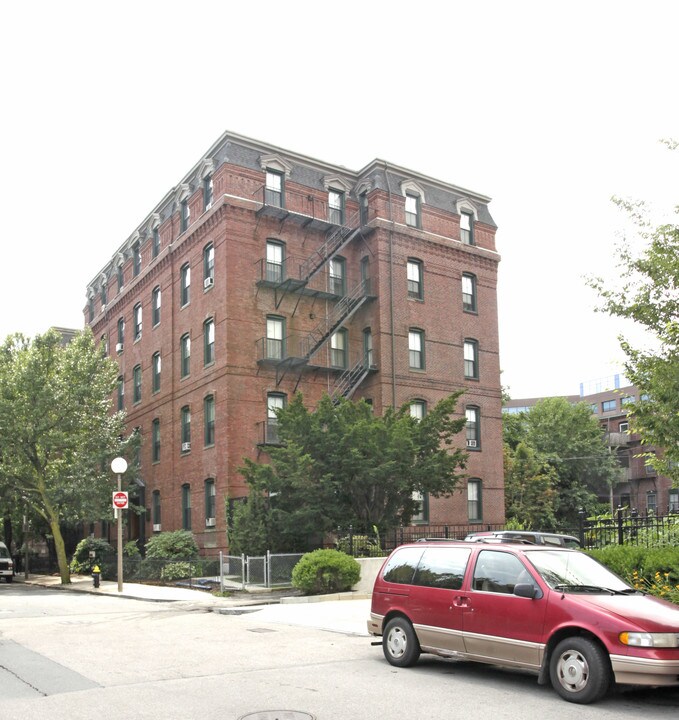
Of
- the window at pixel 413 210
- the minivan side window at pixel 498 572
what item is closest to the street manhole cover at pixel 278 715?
the minivan side window at pixel 498 572

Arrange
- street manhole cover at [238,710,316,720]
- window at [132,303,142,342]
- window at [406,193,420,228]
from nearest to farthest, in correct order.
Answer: street manhole cover at [238,710,316,720] < window at [406,193,420,228] < window at [132,303,142,342]

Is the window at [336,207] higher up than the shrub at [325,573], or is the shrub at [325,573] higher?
the window at [336,207]

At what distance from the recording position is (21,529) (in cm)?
4275

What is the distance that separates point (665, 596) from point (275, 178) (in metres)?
26.0

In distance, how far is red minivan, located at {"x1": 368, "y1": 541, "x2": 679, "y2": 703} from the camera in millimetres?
8422

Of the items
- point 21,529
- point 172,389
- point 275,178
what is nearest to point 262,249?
point 275,178

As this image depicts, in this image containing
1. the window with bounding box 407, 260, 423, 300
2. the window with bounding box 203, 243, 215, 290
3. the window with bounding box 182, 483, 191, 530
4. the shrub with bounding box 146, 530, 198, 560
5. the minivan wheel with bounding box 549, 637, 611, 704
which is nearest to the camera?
the minivan wheel with bounding box 549, 637, 611, 704

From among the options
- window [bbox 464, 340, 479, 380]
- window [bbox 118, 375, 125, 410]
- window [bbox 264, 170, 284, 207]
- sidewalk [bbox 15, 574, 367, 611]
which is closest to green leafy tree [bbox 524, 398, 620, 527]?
window [bbox 464, 340, 479, 380]

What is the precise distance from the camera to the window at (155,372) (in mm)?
39500

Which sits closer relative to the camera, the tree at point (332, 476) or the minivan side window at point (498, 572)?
the minivan side window at point (498, 572)

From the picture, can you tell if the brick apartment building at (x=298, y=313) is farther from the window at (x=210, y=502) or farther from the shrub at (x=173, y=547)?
the shrub at (x=173, y=547)

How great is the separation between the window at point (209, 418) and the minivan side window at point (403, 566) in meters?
22.4

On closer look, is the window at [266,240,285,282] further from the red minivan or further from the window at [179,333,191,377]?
the red minivan

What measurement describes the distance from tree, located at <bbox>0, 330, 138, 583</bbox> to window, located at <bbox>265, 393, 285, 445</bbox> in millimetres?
7014
